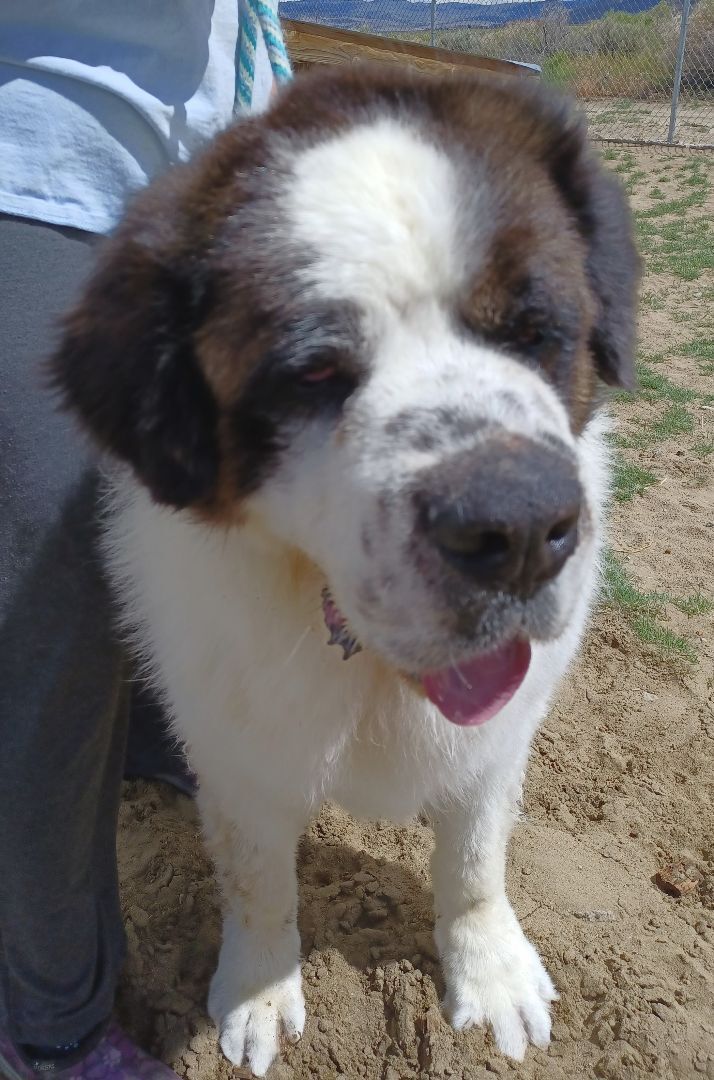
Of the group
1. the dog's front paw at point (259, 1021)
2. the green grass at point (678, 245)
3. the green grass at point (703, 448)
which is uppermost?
the green grass at point (678, 245)

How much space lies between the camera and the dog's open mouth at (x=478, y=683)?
4.72 ft

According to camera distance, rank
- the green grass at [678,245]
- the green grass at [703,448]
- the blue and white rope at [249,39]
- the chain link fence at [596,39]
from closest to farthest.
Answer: the blue and white rope at [249,39]
the green grass at [703,448]
the green grass at [678,245]
the chain link fence at [596,39]

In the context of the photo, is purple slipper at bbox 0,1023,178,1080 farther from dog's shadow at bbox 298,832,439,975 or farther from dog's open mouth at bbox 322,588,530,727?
dog's open mouth at bbox 322,588,530,727

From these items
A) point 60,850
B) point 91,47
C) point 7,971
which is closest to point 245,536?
point 60,850

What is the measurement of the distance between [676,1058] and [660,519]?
220 centimetres

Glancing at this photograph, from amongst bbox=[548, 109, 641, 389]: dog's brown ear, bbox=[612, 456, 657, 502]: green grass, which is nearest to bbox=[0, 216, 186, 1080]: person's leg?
bbox=[548, 109, 641, 389]: dog's brown ear

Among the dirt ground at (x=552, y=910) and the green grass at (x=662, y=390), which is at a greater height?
the green grass at (x=662, y=390)

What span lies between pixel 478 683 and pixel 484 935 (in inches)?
40.0

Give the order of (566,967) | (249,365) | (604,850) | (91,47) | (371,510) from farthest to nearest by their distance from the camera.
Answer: (604,850)
(566,967)
(91,47)
(249,365)
(371,510)

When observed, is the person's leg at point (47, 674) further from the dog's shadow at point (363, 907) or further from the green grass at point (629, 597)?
the green grass at point (629, 597)

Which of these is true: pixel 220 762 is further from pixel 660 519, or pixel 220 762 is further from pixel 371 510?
pixel 660 519

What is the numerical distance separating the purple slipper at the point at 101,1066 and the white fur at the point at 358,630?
0.18m

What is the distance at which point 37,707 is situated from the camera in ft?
5.76

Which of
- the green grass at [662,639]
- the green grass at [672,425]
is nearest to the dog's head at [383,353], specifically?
the green grass at [662,639]
